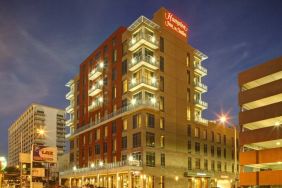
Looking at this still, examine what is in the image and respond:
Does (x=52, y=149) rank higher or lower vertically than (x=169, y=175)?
higher

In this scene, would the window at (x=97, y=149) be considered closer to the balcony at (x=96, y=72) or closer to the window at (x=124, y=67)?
the balcony at (x=96, y=72)

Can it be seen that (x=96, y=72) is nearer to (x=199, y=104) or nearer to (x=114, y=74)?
(x=114, y=74)

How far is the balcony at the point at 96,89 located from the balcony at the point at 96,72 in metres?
2.04

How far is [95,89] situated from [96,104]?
3.54 meters

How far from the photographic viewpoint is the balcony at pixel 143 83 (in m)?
66.2

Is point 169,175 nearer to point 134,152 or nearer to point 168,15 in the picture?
point 134,152

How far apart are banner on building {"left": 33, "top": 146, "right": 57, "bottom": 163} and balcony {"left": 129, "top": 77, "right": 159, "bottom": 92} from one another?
2956cm

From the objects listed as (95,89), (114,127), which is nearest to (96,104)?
(95,89)

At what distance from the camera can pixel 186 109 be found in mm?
75438

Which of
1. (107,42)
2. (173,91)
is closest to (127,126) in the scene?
(173,91)

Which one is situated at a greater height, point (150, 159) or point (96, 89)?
point (96, 89)

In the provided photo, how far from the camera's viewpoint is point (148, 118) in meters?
66.0

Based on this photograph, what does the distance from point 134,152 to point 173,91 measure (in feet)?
51.7

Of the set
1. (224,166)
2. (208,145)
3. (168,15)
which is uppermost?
(168,15)
